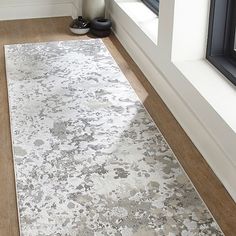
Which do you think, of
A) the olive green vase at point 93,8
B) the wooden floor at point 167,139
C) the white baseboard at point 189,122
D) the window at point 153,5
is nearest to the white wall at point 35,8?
the olive green vase at point 93,8

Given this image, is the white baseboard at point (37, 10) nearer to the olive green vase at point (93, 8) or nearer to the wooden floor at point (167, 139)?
the olive green vase at point (93, 8)

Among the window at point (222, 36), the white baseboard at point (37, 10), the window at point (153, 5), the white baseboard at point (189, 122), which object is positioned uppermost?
the window at point (222, 36)

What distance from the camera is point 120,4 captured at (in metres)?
4.03

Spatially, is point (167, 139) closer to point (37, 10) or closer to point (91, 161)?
point (91, 161)

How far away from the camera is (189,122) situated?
269 centimetres

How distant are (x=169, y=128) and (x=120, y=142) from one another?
1.05ft

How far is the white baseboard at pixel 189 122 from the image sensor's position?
2281mm

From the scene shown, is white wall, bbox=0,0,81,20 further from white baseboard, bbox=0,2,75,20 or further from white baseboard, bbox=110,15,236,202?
white baseboard, bbox=110,15,236,202

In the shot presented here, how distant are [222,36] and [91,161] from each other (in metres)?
1.08

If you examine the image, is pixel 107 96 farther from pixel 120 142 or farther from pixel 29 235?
pixel 29 235

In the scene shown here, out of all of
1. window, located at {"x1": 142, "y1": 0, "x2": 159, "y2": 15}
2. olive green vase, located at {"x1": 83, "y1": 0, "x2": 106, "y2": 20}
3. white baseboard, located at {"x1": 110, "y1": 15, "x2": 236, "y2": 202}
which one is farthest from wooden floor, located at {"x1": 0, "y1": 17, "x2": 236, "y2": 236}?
window, located at {"x1": 142, "y1": 0, "x2": 159, "y2": 15}

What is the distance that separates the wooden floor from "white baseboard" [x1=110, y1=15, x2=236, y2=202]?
31mm

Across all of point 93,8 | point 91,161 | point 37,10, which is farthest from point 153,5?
point 91,161

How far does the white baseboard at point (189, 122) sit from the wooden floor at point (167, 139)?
3 cm
